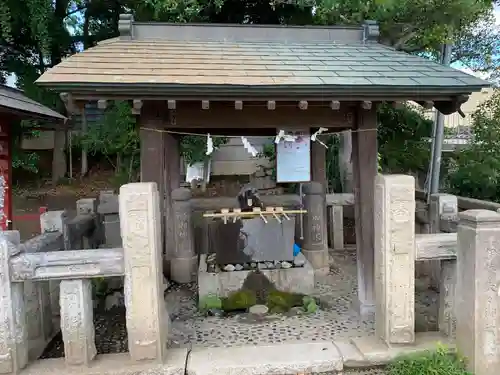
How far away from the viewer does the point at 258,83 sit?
4.36 m

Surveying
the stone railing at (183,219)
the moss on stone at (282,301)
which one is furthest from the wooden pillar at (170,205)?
the moss on stone at (282,301)

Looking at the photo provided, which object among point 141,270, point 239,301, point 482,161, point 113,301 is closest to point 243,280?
point 239,301

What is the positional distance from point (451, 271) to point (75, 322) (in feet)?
12.4

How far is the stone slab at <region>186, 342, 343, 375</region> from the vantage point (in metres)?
3.61

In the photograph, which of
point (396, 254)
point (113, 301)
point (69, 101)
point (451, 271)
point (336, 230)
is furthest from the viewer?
point (336, 230)

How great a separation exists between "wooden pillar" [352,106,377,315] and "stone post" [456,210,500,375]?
154 centimetres

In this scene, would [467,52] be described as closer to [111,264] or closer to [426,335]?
[426,335]

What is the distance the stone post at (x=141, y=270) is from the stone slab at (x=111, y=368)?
0.26 feet

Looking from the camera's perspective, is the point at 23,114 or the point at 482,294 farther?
the point at 23,114

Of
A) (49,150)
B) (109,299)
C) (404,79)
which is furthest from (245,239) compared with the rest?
(49,150)

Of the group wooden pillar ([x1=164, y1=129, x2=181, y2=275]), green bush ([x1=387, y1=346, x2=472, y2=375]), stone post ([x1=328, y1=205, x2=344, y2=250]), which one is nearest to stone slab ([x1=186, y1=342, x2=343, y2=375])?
green bush ([x1=387, y1=346, x2=472, y2=375])

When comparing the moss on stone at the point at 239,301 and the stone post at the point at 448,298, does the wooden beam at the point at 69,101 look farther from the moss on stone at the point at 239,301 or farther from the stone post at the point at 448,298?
the stone post at the point at 448,298

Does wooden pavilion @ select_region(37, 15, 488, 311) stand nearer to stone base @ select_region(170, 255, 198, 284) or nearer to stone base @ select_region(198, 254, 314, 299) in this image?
stone base @ select_region(198, 254, 314, 299)

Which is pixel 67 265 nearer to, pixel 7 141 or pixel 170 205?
pixel 7 141
